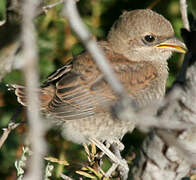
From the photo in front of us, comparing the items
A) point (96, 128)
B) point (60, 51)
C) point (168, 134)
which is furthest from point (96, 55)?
point (60, 51)

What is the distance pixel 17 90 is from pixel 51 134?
0.78m

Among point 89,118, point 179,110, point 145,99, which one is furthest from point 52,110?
point 179,110

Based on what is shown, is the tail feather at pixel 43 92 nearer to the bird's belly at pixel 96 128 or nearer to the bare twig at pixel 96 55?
the bird's belly at pixel 96 128

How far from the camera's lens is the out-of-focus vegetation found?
3881 millimetres

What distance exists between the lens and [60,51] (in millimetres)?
4121

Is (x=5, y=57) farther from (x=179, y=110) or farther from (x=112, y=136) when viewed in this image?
(x=179, y=110)

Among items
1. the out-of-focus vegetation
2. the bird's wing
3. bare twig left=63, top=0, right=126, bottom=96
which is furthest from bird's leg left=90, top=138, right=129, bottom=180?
bare twig left=63, top=0, right=126, bottom=96

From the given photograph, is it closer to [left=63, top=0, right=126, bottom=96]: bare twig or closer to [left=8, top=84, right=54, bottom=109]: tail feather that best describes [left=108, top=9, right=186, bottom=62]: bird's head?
[left=8, top=84, right=54, bottom=109]: tail feather

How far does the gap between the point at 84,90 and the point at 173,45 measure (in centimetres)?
87

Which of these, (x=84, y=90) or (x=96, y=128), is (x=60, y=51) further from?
(x=96, y=128)

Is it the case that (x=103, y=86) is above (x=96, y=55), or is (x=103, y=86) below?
above

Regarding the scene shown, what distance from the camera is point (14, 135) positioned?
159 inches

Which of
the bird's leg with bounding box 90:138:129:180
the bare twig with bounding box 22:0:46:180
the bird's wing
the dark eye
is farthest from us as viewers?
the dark eye

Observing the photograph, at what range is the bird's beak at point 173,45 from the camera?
11.4 ft
